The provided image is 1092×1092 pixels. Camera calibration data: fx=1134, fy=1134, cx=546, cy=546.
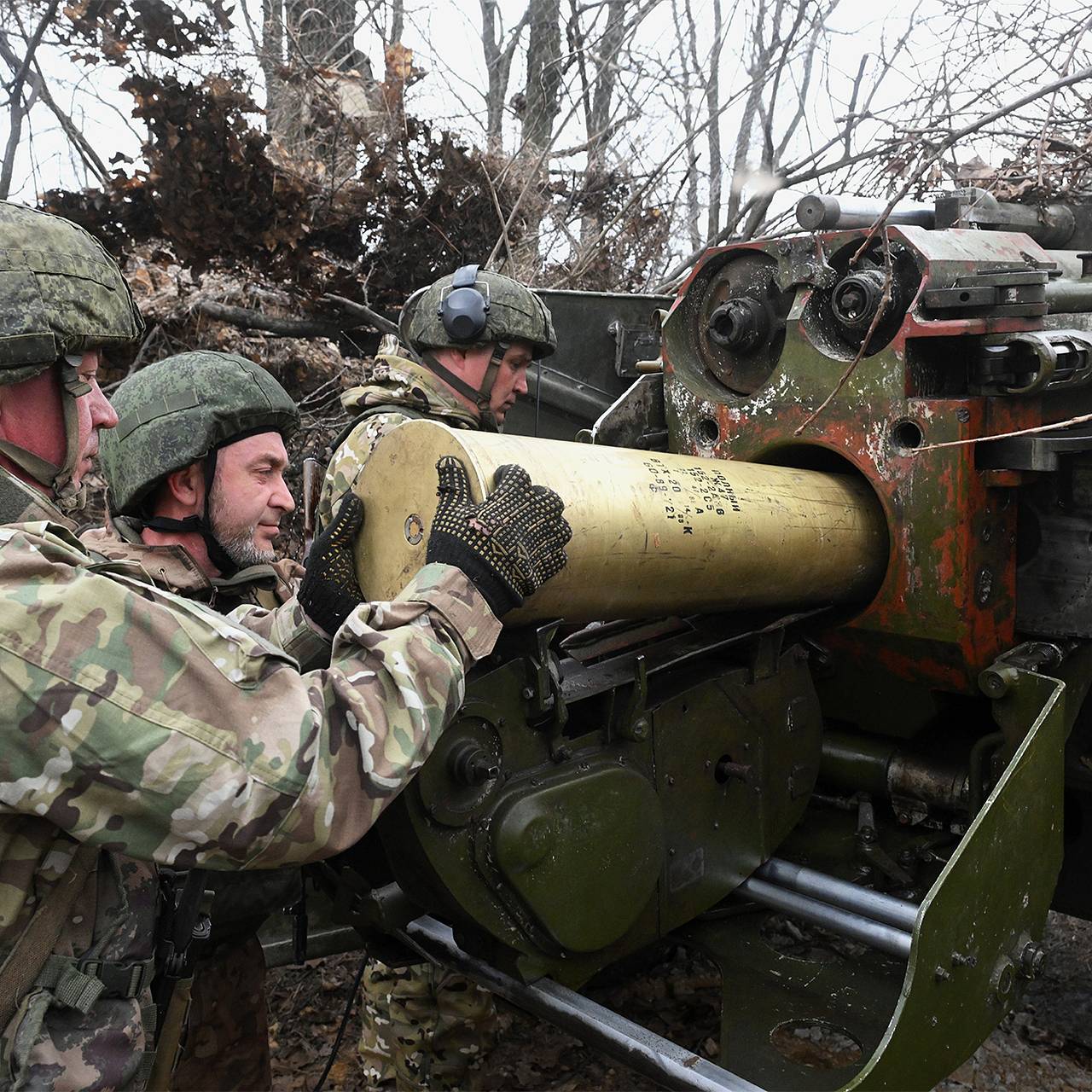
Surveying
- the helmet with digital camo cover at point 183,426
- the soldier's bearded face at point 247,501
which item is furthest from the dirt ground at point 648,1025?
the helmet with digital camo cover at point 183,426

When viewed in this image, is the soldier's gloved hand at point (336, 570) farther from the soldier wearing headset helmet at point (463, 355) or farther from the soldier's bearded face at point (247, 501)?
the soldier wearing headset helmet at point (463, 355)

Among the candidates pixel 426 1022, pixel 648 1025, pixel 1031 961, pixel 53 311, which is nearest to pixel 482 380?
pixel 426 1022

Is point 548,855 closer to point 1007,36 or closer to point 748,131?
point 1007,36

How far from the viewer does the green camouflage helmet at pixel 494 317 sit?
3953mm

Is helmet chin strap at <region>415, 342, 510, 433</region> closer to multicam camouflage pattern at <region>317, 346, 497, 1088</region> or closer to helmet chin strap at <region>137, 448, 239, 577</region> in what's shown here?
multicam camouflage pattern at <region>317, 346, 497, 1088</region>

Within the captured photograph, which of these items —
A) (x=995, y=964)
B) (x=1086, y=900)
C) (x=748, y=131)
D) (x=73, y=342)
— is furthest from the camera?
(x=748, y=131)

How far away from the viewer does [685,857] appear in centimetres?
288

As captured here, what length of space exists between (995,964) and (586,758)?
3.39 ft

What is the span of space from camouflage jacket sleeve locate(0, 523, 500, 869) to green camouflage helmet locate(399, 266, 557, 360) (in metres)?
2.24

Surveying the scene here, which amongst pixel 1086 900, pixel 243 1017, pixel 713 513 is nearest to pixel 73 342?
pixel 713 513

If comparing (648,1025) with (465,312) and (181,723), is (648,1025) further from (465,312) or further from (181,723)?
(181,723)

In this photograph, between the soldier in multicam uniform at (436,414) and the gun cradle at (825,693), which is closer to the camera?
the gun cradle at (825,693)

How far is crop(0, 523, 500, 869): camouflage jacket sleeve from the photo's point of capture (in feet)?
5.28

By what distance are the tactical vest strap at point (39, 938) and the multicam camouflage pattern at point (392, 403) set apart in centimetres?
160
